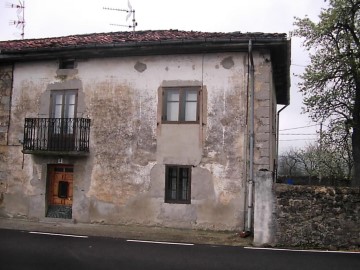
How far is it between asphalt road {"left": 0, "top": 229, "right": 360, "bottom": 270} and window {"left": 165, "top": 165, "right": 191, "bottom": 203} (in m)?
2.98

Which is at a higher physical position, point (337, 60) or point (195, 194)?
point (337, 60)

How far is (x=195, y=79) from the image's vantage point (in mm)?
13531

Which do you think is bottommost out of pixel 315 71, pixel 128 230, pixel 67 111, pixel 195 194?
pixel 128 230

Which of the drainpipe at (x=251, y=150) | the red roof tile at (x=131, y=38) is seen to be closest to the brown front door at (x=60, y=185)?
the red roof tile at (x=131, y=38)

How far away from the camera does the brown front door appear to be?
48.4ft

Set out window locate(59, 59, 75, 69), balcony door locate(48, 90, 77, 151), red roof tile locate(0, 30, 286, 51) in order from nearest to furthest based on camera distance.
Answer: red roof tile locate(0, 30, 286, 51) < balcony door locate(48, 90, 77, 151) < window locate(59, 59, 75, 69)

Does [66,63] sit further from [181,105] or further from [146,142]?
[181,105]

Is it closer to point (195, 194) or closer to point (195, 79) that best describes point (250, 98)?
point (195, 79)

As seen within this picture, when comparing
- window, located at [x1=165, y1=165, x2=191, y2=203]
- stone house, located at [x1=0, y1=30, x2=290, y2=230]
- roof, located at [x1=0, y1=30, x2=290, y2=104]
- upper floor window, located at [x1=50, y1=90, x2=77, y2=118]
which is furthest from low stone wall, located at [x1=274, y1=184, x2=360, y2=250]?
upper floor window, located at [x1=50, y1=90, x2=77, y2=118]

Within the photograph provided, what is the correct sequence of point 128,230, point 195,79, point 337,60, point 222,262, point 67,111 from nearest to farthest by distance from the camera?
point 222,262 → point 128,230 → point 195,79 → point 67,111 → point 337,60

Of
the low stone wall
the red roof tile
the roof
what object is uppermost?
the red roof tile

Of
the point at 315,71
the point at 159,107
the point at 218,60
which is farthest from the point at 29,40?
the point at 315,71

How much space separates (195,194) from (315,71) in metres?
7.27

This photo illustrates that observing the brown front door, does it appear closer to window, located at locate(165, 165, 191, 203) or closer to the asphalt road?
window, located at locate(165, 165, 191, 203)
